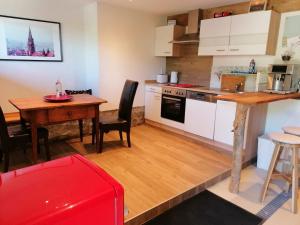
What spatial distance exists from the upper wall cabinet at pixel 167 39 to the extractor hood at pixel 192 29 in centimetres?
12

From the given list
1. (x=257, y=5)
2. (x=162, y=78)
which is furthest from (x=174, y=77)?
(x=257, y=5)

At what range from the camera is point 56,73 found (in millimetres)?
3863

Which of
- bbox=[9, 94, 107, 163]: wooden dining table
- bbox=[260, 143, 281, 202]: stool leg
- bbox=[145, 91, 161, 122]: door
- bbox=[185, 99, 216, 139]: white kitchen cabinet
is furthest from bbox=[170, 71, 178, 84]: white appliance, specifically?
bbox=[260, 143, 281, 202]: stool leg

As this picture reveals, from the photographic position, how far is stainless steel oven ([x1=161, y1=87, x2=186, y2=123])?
3.98 m

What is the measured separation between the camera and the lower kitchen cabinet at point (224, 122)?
325 centimetres

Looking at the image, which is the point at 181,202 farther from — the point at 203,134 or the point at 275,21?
the point at 275,21

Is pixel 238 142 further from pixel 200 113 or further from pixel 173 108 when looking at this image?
pixel 173 108

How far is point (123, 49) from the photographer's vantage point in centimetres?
421

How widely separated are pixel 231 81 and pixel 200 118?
784 mm

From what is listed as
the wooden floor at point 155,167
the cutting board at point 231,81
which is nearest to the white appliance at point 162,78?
the wooden floor at point 155,167

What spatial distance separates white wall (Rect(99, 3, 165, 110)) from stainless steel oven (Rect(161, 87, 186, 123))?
66cm

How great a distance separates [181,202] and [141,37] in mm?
3304

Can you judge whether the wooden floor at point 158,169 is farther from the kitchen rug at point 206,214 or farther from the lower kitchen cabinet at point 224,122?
the lower kitchen cabinet at point 224,122

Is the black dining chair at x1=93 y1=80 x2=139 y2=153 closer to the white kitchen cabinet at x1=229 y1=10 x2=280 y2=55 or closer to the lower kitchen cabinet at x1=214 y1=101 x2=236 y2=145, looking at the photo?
the lower kitchen cabinet at x1=214 y1=101 x2=236 y2=145
